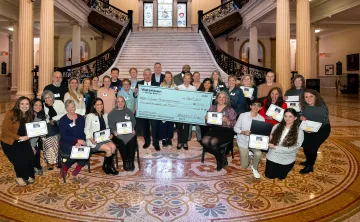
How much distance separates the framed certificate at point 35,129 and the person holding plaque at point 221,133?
2315mm

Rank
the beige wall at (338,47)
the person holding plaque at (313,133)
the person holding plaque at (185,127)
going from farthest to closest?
1. the beige wall at (338,47)
2. the person holding plaque at (185,127)
3. the person holding plaque at (313,133)

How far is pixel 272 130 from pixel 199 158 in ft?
4.97

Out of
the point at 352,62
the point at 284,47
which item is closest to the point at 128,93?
the point at 284,47

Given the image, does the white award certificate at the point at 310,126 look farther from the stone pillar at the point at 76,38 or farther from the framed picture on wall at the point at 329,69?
the framed picture on wall at the point at 329,69

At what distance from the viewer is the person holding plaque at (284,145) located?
3.67 meters

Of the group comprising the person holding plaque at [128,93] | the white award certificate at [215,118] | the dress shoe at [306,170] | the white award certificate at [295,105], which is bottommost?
the dress shoe at [306,170]

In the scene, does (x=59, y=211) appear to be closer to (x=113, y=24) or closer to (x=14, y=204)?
(x=14, y=204)

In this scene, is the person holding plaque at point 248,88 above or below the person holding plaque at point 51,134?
above

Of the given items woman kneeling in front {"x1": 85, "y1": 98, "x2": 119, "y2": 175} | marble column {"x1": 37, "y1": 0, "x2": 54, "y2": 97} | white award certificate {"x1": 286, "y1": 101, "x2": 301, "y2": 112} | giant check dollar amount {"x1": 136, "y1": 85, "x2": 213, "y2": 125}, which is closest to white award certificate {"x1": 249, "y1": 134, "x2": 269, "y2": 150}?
white award certificate {"x1": 286, "y1": 101, "x2": 301, "y2": 112}

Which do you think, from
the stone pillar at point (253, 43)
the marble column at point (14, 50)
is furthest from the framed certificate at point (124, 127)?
the marble column at point (14, 50)

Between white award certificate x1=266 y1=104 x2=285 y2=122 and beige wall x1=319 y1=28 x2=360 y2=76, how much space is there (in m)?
18.9

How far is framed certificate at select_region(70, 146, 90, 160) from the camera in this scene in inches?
143

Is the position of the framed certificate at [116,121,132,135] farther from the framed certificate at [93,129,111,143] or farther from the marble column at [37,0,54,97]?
the marble column at [37,0,54,97]

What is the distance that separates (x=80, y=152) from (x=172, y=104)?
1931 mm
